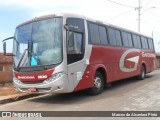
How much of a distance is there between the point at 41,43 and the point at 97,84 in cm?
301

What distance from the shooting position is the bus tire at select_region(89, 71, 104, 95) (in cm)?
1119

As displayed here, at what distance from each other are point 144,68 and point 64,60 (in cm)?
982

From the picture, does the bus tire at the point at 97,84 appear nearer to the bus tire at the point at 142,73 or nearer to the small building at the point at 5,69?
the small building at the point at 5,69

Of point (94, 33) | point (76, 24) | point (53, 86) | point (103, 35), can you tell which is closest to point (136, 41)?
point (103, 35)

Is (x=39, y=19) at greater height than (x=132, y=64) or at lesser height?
greater

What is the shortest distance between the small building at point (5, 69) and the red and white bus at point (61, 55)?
14.3ft

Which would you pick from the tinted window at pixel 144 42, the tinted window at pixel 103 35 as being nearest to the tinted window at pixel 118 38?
the tinted window at pixel 103 35

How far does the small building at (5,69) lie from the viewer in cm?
1469

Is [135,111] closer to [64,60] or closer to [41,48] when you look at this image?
[64,60]

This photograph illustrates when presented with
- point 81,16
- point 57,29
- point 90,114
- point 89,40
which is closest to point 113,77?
point 89,40

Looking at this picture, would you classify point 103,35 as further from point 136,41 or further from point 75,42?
point 136,41

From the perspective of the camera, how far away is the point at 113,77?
13.0 m

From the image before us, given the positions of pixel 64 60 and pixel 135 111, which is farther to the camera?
pixel 64 60

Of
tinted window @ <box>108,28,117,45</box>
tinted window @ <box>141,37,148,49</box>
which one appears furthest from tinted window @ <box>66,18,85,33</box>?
tinted window @ <box>141,37,148,49</box>
